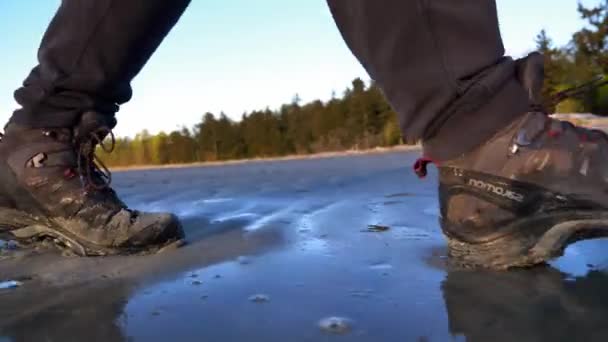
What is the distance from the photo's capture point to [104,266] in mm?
887

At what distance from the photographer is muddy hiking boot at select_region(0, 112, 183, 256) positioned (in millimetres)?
995

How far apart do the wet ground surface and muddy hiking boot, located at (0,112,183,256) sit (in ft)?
0.17

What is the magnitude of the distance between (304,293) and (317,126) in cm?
1756

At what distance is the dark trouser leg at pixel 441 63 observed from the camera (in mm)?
725

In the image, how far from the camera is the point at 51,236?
104 cm

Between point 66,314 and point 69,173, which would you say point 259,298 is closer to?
point 66,314

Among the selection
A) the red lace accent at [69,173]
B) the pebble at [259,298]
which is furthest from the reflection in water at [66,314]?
the red lace accent at [69,173]

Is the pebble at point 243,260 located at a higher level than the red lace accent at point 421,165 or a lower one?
lower

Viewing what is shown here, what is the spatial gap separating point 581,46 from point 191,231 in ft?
62.9

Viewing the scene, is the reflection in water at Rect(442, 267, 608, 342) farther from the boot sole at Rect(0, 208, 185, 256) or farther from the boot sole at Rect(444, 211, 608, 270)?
the boot sole at Rect(0, 208, 185, 256)

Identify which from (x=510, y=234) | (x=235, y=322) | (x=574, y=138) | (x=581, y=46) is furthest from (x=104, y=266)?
(x=581, y=46)

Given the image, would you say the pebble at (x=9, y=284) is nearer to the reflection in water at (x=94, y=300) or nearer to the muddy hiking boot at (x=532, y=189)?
the reflection in water at (x=94, y=300)

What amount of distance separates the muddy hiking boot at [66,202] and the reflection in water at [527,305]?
0.61m

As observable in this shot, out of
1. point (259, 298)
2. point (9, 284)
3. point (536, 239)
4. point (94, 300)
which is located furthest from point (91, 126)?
point (536, 239)
